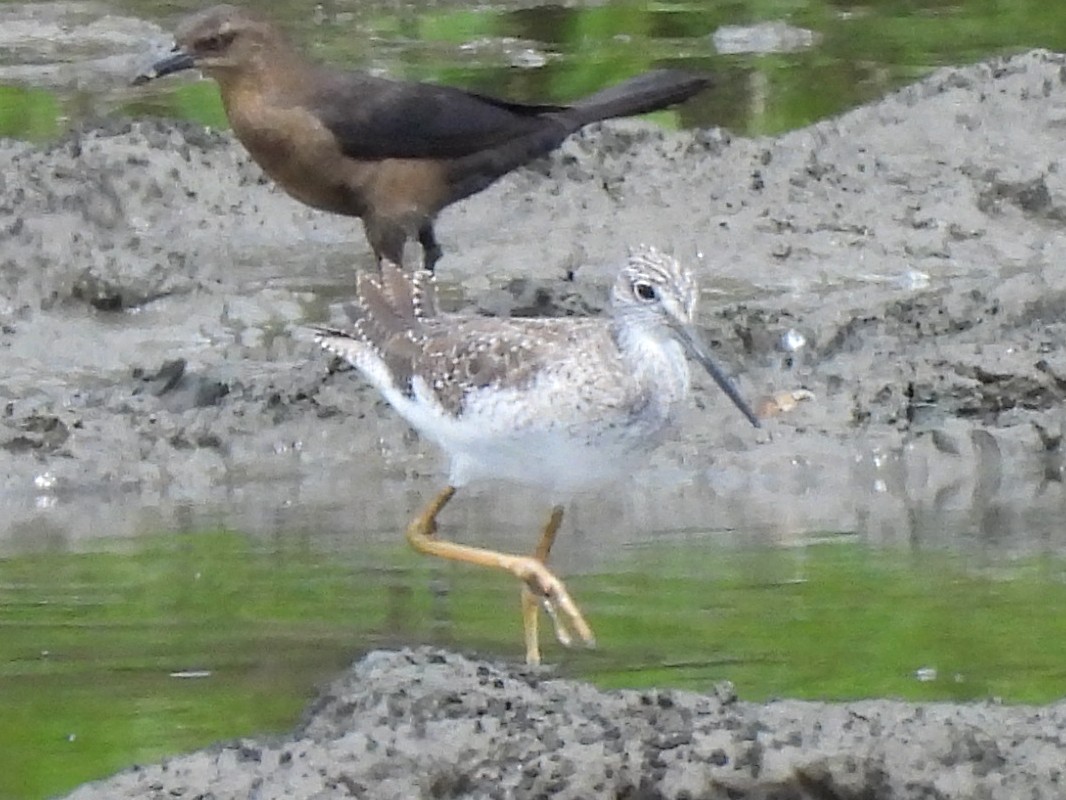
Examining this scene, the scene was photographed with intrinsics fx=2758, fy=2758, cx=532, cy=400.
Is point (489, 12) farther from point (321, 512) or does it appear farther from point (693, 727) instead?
point (693, 727)

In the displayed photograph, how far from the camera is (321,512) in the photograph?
26.6ft

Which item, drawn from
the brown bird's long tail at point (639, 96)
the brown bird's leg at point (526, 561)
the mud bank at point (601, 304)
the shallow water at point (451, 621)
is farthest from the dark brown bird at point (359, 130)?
the brown bird's leg at point (526, 561)

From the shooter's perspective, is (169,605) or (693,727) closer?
(693,727)

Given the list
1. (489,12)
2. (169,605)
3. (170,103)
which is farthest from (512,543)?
(489,12)

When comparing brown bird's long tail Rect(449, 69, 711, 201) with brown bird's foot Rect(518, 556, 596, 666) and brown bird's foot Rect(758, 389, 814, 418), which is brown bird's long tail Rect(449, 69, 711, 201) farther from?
brown bird's foot Rect(518, 556, 596, 666)

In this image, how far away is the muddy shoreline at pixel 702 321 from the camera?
25.5 ft

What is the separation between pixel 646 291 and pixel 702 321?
2.75m

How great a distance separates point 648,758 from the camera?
506 cm

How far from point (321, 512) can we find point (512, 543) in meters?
0.68

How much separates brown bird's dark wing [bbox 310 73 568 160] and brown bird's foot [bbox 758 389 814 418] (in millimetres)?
1782

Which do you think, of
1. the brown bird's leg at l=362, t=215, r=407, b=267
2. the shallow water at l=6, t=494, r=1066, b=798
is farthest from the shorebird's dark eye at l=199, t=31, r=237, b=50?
the shallow water at l=6, t=494, r=1066, b=798

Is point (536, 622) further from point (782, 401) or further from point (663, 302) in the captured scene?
point (782, 401)

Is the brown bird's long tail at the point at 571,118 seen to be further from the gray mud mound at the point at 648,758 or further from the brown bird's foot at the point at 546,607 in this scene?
the gray mud mound at the point at 648,758

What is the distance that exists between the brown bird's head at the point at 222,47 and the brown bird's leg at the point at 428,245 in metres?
0.81
